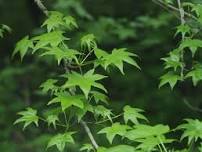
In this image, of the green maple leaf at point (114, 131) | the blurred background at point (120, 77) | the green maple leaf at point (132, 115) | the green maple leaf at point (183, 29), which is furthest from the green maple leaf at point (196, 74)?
the blurred background at point (120, 77)

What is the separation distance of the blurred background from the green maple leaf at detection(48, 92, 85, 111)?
3103 mm

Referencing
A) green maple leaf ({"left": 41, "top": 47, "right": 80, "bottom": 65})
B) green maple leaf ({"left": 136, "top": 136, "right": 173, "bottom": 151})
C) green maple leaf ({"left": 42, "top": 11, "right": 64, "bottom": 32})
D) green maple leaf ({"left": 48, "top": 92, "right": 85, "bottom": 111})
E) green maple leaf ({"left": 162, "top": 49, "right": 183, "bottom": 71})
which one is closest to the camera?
green maple leaf ({"left": 136, "top": 136, "right": 173, "bottom": 151})

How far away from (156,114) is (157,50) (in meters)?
0.80

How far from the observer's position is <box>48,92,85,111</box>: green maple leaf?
2.46 m

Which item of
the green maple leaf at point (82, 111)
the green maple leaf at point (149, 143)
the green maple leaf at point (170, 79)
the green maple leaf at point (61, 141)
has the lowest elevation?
the green maple leaf at point (149, 143)

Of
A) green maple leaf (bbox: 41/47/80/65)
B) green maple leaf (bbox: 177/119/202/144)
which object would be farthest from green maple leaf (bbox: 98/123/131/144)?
green maple leaf (bbox: 41/47/80/65)

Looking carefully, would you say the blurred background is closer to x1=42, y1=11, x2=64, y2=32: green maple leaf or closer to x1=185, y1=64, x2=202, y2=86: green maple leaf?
x1=42, y1=11, x2=64, y2=32: green maple leaf

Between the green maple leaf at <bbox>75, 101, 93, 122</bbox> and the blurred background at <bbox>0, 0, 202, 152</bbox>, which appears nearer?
the green maple leaf at <bbox>75, 101, 93, 122</bbox>

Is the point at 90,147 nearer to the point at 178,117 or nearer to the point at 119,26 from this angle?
the point at 119,26

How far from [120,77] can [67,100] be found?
182 inches

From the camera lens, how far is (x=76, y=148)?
18.0 feet

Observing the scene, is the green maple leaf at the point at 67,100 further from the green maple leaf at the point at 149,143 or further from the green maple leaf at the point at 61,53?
the green maple leaf at the point at 149,143

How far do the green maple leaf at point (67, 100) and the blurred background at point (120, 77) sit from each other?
10.2ft

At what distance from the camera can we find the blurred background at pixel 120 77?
19.5ft
